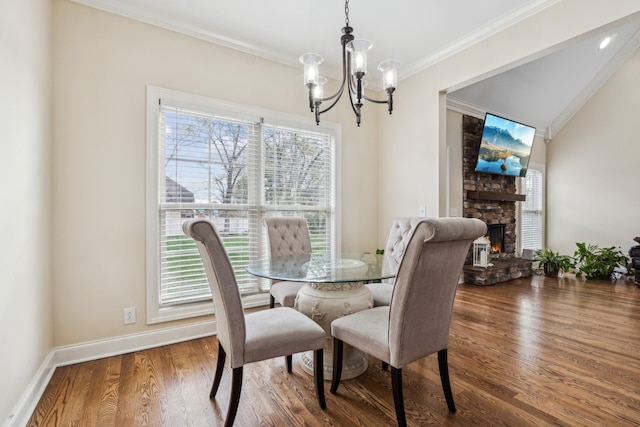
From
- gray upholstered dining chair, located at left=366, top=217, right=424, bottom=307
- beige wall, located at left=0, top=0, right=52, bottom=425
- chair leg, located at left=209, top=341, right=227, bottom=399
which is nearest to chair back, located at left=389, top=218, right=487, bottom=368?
gray upholstered dining chair, located at left=366, top=217, right=424, bottom=307

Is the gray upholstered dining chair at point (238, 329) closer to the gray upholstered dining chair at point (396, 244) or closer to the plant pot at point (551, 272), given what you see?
the gray upholstered dining chair at point (396, 244)

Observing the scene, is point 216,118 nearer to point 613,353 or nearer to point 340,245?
point 340,245

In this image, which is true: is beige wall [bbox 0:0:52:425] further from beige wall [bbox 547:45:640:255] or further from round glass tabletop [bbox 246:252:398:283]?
beige wall [bbox 547:45:640:255]

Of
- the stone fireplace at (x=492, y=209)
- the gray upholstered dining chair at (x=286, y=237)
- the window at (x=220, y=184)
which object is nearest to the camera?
the window at (x=220, y=184)

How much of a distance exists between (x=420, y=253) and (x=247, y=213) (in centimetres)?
211

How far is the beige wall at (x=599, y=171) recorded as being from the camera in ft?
18.6

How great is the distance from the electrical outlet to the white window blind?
21.7ft

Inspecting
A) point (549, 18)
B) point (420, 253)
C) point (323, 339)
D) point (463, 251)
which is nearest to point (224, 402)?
point (323, 339)

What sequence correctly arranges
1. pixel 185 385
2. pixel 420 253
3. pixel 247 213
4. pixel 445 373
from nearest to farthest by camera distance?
pixel 420 253 < pixel 445 373 < pixel 185 385 < pixel 247 213

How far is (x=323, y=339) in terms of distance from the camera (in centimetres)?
179

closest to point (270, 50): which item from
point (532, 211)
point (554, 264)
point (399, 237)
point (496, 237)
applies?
point (399, 237)

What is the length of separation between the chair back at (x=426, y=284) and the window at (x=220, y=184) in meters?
1.96

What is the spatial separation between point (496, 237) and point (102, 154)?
589 centimetres

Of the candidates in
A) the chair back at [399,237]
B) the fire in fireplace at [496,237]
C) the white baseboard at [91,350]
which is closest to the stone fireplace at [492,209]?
the fire in fireplace at [496,237]
